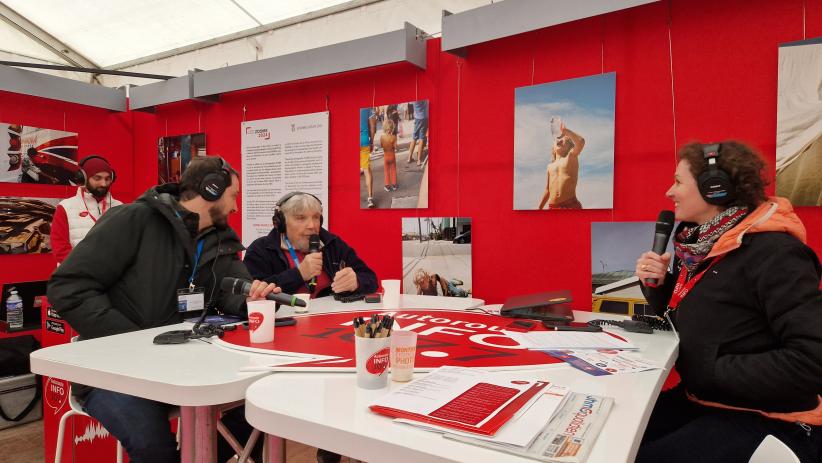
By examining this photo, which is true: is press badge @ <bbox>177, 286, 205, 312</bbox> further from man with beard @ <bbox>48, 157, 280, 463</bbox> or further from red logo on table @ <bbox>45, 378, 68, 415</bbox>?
red logo on table @ <bbox>45, 378, 68, 415</bbox>

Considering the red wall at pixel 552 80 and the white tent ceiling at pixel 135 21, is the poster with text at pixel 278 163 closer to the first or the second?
the red wall at pixel 552 80

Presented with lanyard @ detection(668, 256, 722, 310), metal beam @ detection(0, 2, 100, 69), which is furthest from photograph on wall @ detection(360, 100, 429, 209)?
metal beam @ detection(0, 2, 100, 69)

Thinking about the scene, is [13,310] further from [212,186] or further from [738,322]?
[738,322]

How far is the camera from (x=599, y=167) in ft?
9.02

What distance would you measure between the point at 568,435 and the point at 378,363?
43cm

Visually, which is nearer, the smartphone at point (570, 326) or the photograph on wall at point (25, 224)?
the smartphone at point (570, 326)

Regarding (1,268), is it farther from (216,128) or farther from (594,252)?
(594,252)

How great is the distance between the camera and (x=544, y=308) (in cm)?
207

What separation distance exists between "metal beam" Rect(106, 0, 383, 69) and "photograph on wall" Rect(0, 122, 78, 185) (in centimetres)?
101

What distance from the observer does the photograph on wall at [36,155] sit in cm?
427

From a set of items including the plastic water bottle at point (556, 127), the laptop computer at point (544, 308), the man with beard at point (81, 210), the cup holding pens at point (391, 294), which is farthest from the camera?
the man with beard at point (81, 210)

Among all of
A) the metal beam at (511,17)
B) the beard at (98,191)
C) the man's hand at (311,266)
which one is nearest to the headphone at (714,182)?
the metal beam at (511,17)

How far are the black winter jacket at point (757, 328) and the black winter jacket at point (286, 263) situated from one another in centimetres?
177

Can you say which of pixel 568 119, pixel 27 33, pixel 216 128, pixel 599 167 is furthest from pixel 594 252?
pixel 27 33
